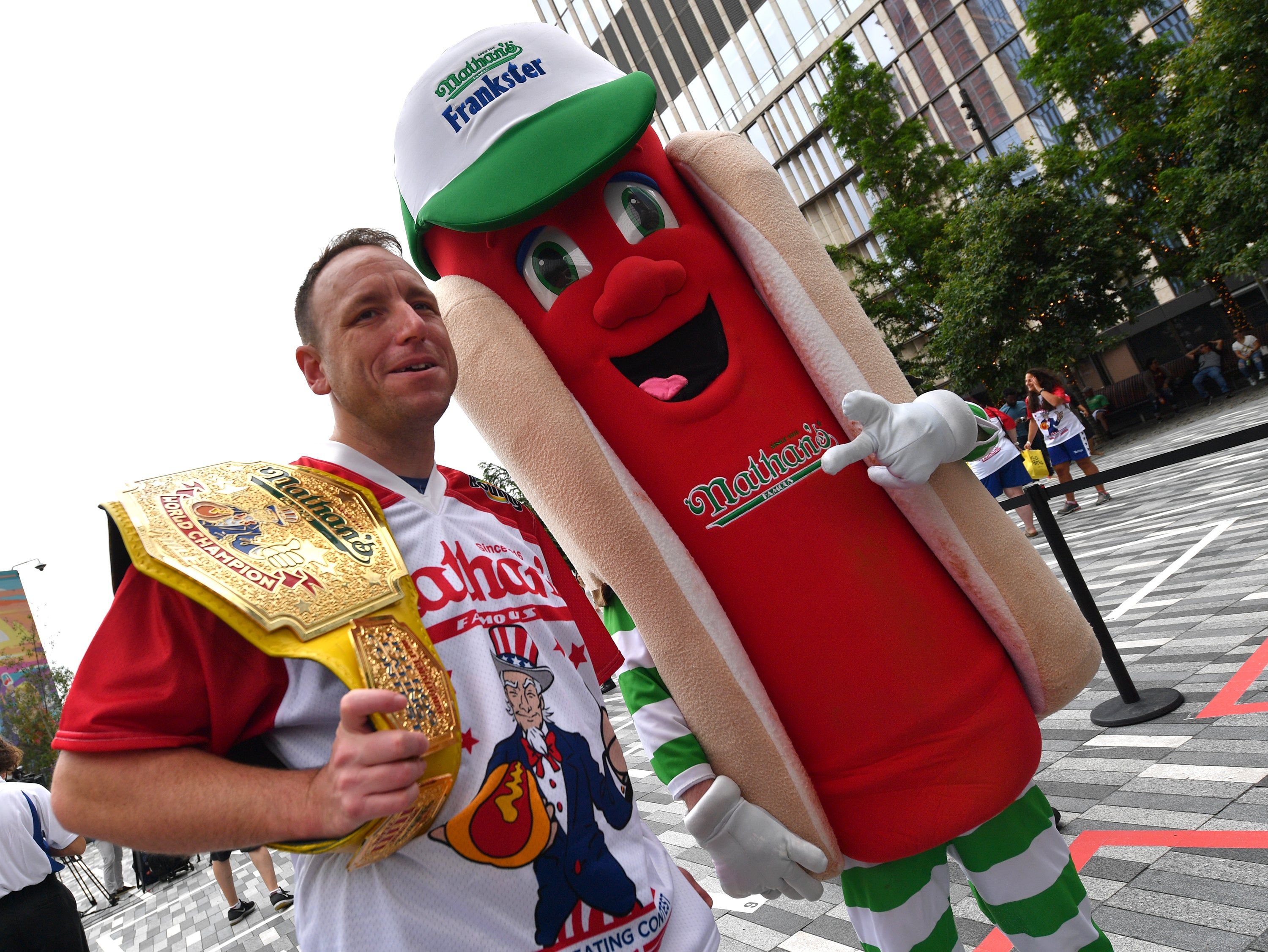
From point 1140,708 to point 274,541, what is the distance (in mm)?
3634

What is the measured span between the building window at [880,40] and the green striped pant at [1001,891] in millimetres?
29355

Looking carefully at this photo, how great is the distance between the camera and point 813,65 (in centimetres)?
2795

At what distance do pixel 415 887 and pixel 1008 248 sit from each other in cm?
1713

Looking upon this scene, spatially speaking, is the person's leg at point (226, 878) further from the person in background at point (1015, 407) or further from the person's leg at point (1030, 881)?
the person in background at point (1015, 407)

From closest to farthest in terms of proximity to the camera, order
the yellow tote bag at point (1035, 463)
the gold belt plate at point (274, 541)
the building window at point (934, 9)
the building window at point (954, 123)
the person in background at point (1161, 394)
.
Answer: the gold belt plate at point (274, 541)
the yellow tote bag at point (1035, 463)
the person in background at point (1161, 394)
the building window at point (934, 9)
the building window at point (954, 123)

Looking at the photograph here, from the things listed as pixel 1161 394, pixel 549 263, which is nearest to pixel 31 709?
pixel 549 263

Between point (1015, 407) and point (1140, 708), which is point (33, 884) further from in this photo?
point (1015, 407)

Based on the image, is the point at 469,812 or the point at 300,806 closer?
the point at 300,806

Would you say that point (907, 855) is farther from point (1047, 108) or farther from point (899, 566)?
point (1047, 108)

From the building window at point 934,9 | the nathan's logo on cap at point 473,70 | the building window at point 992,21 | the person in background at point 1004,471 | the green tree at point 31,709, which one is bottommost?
the person in background at point 1004,471

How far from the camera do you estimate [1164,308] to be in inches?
899

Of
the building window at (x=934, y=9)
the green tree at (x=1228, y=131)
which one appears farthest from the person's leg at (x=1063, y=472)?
the building window at (x=934, y=9)

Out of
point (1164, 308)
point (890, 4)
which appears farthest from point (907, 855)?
point (890, 4)

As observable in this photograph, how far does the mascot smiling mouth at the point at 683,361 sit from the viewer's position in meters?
1.99
